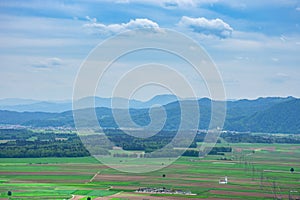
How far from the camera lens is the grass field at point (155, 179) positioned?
129 feet

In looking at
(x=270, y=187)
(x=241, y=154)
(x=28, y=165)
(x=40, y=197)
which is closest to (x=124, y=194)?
(x=40, y=197)

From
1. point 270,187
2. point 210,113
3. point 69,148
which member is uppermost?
point 210,113

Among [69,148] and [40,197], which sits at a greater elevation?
[69,148]

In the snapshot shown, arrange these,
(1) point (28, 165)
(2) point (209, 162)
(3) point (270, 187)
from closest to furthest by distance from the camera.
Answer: (3) point (270, 187)
(1) point (28, 165)
(2) point (209, 162)

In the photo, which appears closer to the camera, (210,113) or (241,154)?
(241,154)

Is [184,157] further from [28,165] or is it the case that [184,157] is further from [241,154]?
[28,165]

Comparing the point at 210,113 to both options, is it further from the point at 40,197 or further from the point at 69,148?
the point at 40,197

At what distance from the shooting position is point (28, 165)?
59.9 meters

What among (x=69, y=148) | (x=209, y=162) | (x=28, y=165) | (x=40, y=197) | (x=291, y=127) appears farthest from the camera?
(x=291, y=127)

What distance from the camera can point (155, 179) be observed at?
160ft

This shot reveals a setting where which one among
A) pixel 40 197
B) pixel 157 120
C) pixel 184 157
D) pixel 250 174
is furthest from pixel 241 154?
pixel 157 120

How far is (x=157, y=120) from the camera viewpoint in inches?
6009

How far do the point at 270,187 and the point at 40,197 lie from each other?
57.5 ft

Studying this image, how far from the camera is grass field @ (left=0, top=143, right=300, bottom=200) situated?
3928cm
